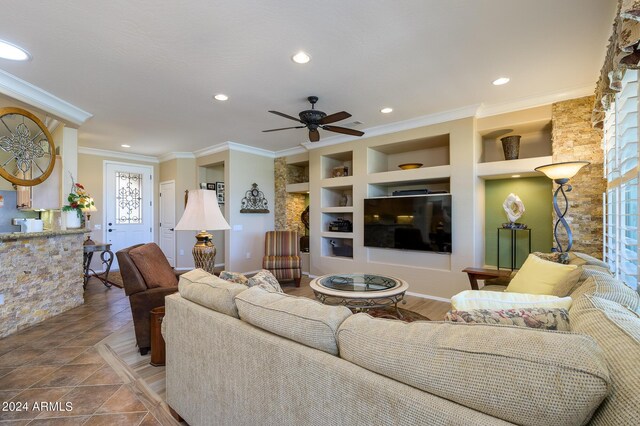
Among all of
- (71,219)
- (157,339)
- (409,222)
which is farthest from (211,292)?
(71,219)

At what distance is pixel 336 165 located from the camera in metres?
5.88

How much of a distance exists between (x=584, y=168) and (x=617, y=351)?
3426mm

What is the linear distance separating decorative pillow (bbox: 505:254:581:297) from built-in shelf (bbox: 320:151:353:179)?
344 cm

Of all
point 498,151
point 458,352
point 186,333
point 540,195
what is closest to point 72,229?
point 186,333

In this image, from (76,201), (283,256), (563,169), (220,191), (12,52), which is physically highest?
(12,52)

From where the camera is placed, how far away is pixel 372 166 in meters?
4.97

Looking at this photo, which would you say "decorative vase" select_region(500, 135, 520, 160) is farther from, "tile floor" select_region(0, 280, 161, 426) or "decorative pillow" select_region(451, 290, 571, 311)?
"tile floor" select_region(0, 280, 161, 426)

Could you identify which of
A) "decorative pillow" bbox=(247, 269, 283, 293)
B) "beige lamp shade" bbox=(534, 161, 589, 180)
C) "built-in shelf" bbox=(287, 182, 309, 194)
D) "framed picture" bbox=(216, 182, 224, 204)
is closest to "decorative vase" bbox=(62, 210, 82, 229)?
"framed picture" bbox=(216, 182, 224, 204)

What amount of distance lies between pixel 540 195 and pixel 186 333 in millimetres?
4411

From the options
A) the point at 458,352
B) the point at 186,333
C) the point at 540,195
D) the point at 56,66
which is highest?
the point at 56,66

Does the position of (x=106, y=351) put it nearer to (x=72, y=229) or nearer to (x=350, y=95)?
(x=72, y=229)

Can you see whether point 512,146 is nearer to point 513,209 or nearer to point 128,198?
point 513,209

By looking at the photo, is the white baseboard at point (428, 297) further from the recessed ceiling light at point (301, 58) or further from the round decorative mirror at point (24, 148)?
the round decorative mirror at point (24, 148)

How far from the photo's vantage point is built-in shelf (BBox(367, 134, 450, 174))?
182 inches
